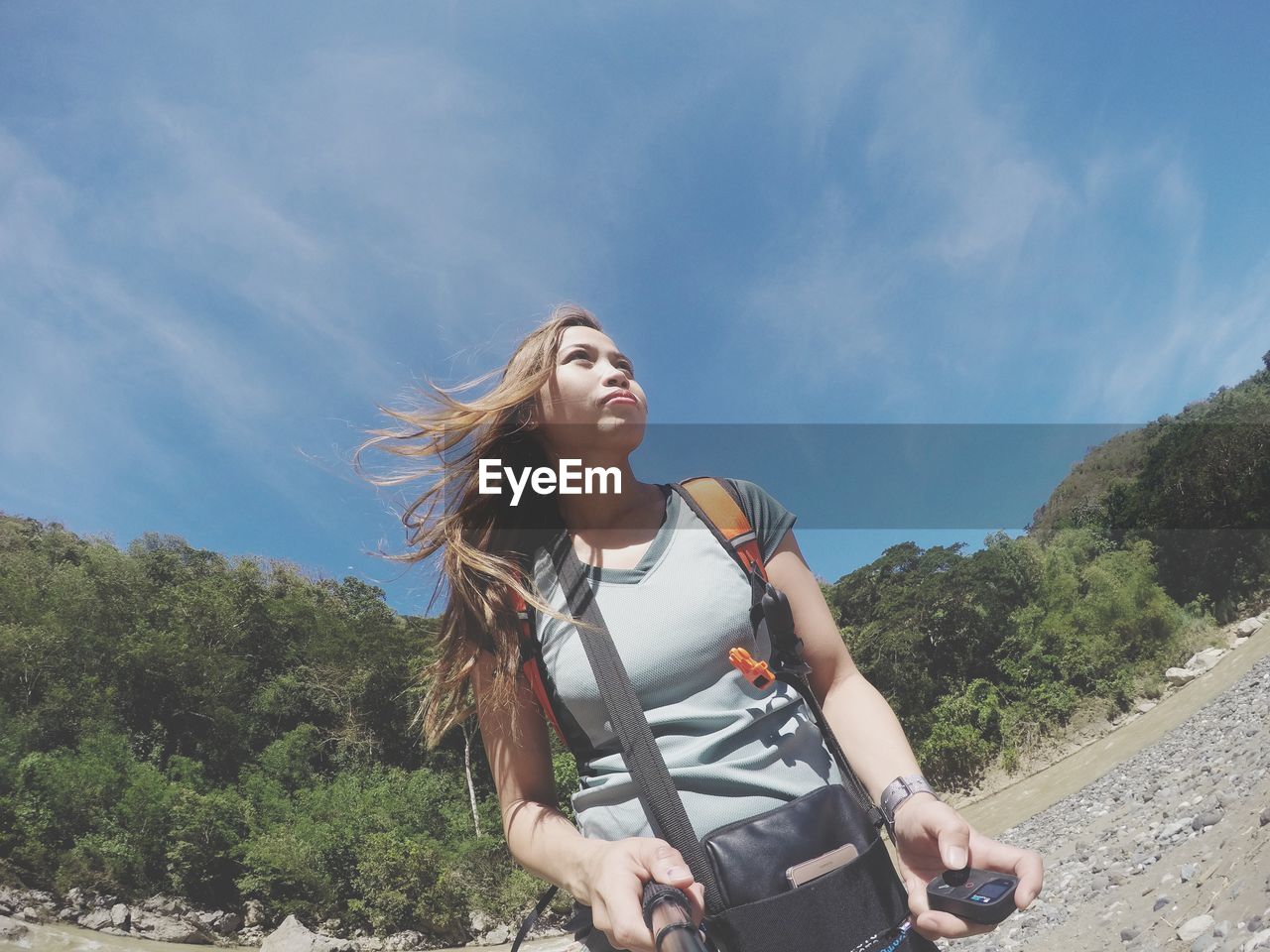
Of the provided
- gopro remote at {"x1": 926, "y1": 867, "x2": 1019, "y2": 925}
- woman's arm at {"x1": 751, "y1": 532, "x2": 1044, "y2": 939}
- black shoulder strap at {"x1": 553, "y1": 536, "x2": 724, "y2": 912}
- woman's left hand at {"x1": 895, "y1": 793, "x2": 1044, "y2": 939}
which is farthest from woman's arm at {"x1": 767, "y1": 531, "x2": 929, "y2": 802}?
black shoulder strap at {"x1": 553, "y1": 536, "x2": 724, "y2": 912}

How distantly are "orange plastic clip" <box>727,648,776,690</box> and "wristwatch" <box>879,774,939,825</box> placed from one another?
25 centimetres

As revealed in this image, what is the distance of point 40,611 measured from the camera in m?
25.8

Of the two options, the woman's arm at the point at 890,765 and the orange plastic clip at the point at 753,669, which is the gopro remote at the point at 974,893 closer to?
the woman's arm at the point at 890,765

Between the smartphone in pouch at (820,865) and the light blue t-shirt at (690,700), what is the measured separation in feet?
0.31

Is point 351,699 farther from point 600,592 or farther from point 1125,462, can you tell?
point 1125,462

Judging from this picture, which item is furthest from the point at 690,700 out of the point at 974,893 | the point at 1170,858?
the point at 1170,858

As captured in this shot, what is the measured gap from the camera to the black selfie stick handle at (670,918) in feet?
2.42

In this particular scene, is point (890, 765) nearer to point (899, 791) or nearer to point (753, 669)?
point (899, 791)

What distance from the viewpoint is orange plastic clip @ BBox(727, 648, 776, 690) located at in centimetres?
108

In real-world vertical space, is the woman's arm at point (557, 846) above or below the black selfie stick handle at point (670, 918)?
above

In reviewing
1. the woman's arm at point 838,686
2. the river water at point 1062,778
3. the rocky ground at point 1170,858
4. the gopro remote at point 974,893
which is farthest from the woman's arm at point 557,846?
the river water at point 1062,778

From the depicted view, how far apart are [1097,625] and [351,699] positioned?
1049 inches

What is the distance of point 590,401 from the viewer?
1.38 m

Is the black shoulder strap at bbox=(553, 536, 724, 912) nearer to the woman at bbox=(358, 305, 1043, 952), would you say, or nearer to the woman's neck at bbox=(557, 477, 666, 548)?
the woman at bbox=(358, 305, 1043, 952)
